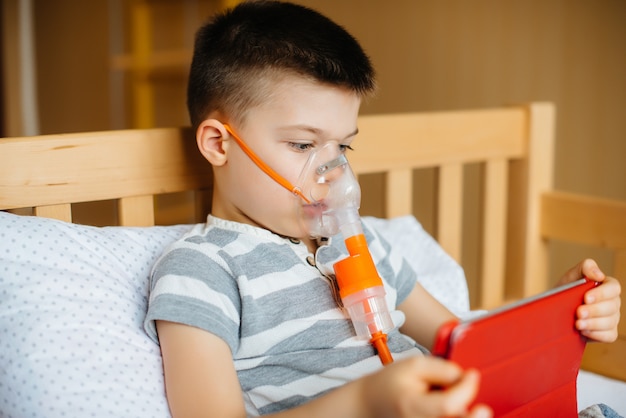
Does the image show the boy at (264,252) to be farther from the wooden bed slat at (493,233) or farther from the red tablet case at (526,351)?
the wooden bed slat at (493,233)

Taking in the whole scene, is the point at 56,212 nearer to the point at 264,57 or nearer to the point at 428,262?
the point at 264,57

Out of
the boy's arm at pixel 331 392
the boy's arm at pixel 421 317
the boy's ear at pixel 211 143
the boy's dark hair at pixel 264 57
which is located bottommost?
the boy's arm at pixel 421 317

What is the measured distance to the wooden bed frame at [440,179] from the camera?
97 cm

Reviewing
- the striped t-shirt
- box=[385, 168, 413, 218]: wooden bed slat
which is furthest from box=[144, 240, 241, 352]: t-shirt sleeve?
box=[385, 168, 413, 218]: wooden bed slat

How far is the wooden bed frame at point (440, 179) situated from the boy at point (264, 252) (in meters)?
0.11

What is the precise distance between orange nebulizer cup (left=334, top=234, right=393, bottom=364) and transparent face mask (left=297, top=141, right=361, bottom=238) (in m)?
0.05

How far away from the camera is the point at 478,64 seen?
214 cm

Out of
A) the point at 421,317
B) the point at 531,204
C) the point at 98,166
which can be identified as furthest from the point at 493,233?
the point at 98,166

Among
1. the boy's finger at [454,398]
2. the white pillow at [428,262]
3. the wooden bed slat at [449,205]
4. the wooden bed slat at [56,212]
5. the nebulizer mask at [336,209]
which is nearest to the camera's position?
the boy's finger at [454,398]

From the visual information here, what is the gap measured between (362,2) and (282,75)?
5.02ft

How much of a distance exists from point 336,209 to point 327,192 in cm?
2

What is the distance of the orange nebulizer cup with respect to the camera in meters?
0.86

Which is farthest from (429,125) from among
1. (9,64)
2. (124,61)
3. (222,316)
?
(9,64)

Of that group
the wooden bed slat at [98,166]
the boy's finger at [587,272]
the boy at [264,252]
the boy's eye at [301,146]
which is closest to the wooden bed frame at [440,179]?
the wooden bed slat at [98,166]
